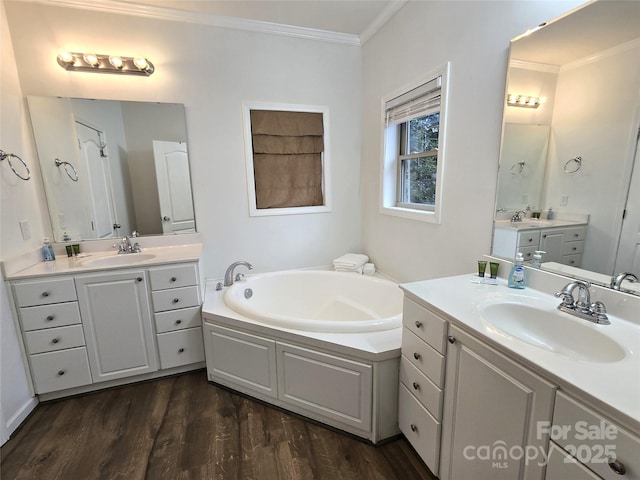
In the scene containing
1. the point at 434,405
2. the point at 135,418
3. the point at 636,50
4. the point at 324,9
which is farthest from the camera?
the point at 324,9

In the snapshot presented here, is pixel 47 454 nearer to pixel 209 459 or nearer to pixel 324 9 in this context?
pixel 209 459

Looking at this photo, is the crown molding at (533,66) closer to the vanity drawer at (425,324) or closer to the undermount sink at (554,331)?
the undermount sink at (554,331)

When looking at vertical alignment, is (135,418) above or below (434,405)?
below

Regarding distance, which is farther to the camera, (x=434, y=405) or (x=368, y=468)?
(x=368, y=468)

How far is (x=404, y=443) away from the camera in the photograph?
1.63m

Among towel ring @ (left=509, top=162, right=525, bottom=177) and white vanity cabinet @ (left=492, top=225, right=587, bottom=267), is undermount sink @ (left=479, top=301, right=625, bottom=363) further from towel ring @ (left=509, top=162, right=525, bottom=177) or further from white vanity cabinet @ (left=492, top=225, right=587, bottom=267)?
towel ring @ (left=509, top=162, right=525, bottom=177)

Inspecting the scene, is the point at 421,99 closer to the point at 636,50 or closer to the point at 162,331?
the point at 636,50

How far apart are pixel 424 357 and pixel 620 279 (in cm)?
79

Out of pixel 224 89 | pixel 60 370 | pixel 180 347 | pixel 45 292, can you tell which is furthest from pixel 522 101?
pixel 60 370

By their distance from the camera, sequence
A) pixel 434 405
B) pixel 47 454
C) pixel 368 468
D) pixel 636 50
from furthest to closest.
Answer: pixel 47 454
pixel 368 468
pixel 434 405
pixel 636 50

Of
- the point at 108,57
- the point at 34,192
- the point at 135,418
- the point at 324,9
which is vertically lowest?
the point at 135,418

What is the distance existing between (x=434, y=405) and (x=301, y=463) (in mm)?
755

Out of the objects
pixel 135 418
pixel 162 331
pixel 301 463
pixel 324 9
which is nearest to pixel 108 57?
pixel 324 9

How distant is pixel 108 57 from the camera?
7.14ft
